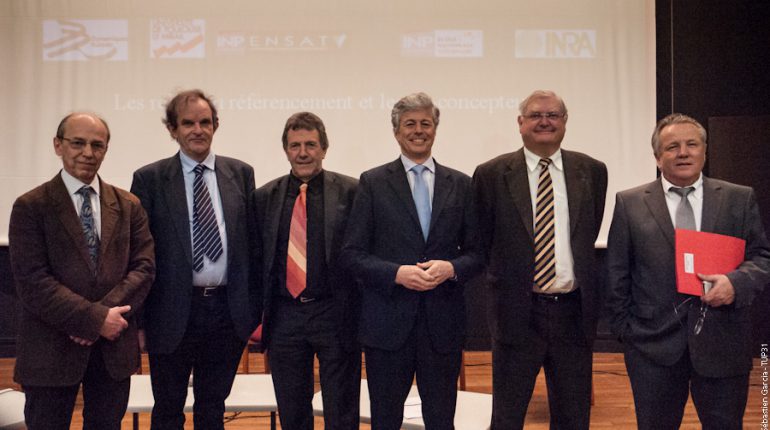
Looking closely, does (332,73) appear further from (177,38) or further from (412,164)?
(412,164)

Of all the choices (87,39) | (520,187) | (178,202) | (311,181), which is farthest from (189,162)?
(87,39)

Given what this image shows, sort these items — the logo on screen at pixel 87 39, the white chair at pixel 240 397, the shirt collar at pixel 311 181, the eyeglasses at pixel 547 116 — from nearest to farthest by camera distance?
the eyeglasses at pixel 547 116 < the shirt collar at pixel 311 181 < the white chair at pixel 240 397 < the logo on screen at pixel 87 39

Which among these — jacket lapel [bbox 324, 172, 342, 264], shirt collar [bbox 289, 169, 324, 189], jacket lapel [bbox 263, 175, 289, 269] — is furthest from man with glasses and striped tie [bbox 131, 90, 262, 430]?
jacket lapel [bbox 324, 172, 342, 264]

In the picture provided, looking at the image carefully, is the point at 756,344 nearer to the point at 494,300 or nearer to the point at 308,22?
the point at 494,300

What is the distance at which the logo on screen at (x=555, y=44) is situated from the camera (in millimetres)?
5398

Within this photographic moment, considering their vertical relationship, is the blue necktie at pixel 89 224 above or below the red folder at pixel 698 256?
above

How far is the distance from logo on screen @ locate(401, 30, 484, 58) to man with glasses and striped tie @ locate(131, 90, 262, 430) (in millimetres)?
2832

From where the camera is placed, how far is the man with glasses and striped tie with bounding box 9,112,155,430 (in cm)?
237

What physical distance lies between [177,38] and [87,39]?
709 millimetres

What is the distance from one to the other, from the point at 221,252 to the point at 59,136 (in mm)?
743

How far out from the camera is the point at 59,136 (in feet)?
8.27

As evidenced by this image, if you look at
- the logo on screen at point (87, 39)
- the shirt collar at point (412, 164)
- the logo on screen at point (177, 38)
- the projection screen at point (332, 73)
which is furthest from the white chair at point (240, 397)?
the logo on screen at point (87, 39)

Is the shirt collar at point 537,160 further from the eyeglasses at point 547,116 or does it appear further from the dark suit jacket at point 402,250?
the dark suit jacket at point 402,250

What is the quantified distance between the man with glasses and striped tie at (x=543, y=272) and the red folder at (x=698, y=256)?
1.09ft
